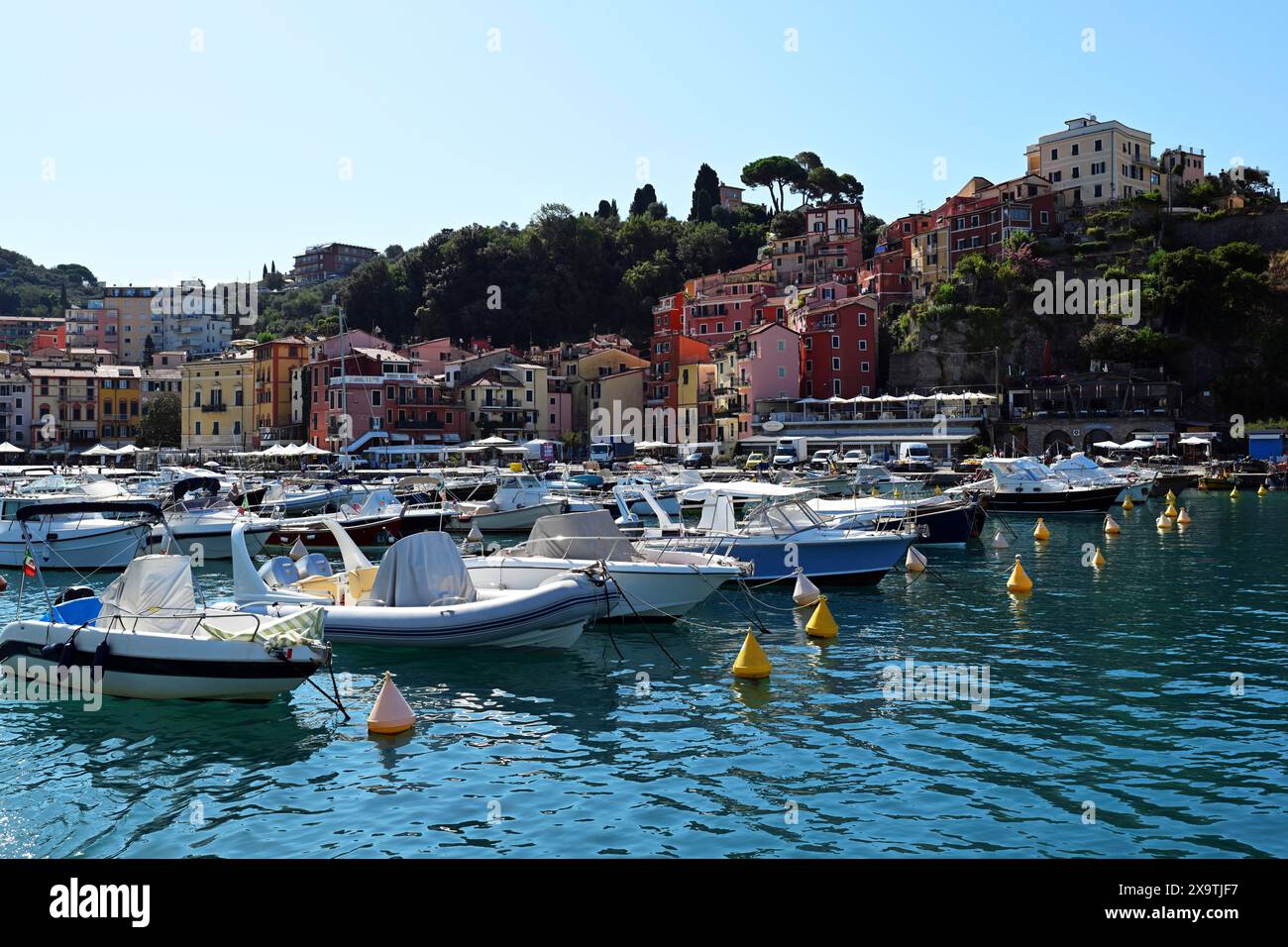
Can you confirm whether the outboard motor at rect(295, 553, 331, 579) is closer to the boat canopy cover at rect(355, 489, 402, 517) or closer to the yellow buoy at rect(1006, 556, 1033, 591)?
the yellow buoy at rect(1006, 556, 1033, 591)

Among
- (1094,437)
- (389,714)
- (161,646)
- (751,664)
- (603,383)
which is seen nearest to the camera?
(389,714)

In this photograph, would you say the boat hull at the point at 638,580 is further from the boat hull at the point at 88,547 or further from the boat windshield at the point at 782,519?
the boat hull at the point at 88,547

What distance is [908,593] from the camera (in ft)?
89.9

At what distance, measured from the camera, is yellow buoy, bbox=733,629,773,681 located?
1769 cm

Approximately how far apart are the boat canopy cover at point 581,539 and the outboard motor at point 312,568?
14.4 ft

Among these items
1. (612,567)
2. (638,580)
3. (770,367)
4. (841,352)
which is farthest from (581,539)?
(841,352)

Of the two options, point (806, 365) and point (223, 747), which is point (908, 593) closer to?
point (223, 747)

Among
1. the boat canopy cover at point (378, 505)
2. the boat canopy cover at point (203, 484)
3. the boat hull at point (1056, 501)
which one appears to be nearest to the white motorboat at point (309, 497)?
the boat canopy cover at point (203, 484)

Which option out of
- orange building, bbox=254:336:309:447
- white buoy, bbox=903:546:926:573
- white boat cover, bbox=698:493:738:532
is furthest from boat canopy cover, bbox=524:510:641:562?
orange building, bbox=254:336:309:447

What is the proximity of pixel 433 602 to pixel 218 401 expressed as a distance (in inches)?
3532

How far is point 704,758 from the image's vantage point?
13242 millimetres

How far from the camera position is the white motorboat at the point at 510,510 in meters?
45.2

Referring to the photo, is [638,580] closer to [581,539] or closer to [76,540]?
[581,539]

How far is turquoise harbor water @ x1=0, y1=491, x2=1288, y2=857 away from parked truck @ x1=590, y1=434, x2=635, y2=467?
223 feet
